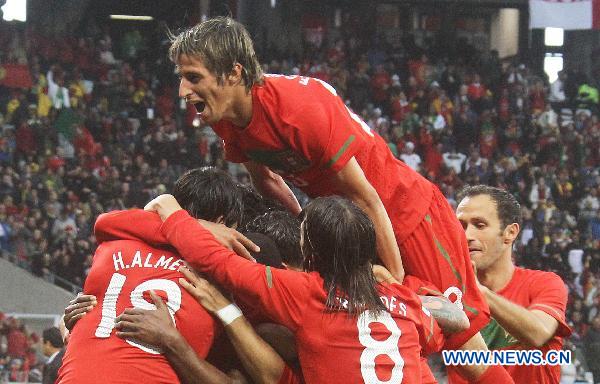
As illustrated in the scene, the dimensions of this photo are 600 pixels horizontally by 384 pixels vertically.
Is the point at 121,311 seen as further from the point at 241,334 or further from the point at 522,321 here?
the point at 522,321

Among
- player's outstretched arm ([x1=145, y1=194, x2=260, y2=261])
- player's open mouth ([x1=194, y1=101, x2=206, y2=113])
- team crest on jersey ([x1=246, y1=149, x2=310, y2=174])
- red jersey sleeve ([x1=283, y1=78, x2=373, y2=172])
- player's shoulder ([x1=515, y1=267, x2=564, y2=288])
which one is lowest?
player's shoulder ([x1=515, y1=267, x2=564, y2=288])

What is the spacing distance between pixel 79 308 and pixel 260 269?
28.4 inches

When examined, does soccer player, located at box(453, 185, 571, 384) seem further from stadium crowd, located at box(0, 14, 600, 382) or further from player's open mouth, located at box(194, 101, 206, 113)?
stadium crowd, located at box(0, 14, 600, 382)

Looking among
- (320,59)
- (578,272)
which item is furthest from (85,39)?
(578,272)

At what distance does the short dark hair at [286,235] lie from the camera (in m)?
4.16

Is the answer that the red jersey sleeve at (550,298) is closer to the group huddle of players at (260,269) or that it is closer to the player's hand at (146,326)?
the group huddle of players at (260,269)

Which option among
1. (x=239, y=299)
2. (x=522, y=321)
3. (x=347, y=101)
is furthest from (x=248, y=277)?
(x=347, y=101)

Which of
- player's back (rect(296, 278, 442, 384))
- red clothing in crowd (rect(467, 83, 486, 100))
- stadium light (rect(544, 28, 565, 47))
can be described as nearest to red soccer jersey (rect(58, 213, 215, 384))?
player's back (rect(296, 278, 442, 384))

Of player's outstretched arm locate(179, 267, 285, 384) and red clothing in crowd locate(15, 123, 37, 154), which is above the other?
player's outstretched arm locate(179, 267, 285, 384)

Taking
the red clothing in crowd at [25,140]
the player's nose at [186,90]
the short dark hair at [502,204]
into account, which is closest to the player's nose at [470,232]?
the short dark hair at [502,204]

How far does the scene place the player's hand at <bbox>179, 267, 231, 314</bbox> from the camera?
3.82 meters

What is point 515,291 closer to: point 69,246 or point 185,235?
point 185,235

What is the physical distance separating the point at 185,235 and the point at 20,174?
14.2 meters

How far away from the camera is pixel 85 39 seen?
71.3 ft
